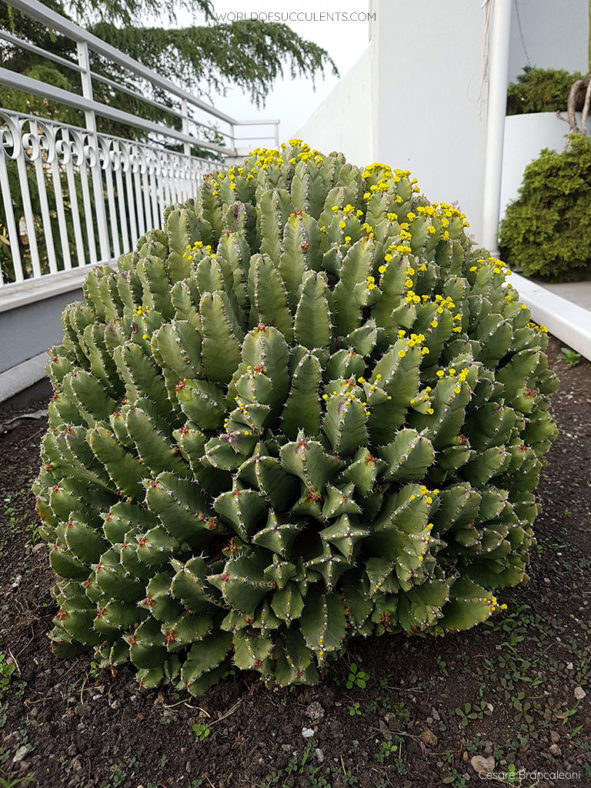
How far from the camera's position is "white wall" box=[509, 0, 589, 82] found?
866 centimetres

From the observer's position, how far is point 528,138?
7.48 metres

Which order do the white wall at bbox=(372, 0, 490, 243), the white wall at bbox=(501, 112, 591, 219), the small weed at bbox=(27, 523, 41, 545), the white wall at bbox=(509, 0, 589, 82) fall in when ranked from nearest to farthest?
the small weed at bbox=(27, 523, 41, 545) → the white wall at bbox=(372, 0, 490, 243) → the white wall at bbox=(501, 112, 591, 219) → the white wall at bbox=(509, 0, 589, 82)

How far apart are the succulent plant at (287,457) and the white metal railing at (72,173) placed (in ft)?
8.32

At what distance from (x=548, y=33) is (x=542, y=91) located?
7.88 ft

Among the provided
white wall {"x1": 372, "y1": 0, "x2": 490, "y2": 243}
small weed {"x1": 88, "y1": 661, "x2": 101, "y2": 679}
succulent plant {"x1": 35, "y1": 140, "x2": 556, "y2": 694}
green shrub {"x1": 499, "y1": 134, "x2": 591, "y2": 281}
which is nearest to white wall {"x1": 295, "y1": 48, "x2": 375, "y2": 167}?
white wall {"x1": 372, "y1": 0, "x2": 490, "y2": 243}

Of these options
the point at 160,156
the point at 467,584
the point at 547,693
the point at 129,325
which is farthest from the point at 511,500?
the point at 160,156

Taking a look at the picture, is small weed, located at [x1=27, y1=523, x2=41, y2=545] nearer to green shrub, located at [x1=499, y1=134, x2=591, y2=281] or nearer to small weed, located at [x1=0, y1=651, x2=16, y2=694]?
small weed, located at [x1=0, y1=651, x2=16, y2=694]

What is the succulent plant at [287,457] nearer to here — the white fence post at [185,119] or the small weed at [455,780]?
the small weed at [455,780]

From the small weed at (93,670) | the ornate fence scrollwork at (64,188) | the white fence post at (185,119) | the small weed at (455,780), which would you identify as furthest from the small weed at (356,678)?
the white fence post at (185,119)

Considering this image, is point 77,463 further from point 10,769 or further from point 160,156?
point 160,156

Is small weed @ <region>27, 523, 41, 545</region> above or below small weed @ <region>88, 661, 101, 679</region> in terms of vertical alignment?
above

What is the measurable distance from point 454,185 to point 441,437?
Answer: 18.9 feet

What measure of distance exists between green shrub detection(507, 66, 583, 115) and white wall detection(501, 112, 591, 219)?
4.8 inches

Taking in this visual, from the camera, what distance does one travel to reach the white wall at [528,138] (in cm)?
736
